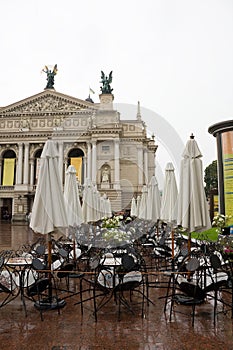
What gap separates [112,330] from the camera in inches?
159

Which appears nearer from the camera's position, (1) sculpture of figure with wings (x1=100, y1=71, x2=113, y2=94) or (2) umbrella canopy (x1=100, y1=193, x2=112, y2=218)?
A: (2) umbrella canopy (x1=100, y1=193, x2=112, y2=218)

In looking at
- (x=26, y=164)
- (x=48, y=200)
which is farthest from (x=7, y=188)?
(x=48, y=200)

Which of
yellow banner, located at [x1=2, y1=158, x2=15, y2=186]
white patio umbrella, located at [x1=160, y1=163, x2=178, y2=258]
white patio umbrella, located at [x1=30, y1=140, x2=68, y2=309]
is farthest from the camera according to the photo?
yellow banner, located at [x1=2, y1=158, x2=15, y2=186]

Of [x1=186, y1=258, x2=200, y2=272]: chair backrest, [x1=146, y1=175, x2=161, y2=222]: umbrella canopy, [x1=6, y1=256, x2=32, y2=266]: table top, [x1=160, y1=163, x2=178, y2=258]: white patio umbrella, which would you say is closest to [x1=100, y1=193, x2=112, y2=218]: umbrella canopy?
[x1=146, y1=175, x2=161, y2=222]: umbrella canopy

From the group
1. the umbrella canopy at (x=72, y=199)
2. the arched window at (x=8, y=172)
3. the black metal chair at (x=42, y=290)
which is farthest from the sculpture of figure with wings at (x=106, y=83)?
the black metal chair at (x=42, y=290)

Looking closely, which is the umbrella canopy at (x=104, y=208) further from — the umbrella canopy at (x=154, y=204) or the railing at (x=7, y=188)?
the railing at (x=7, y=188)

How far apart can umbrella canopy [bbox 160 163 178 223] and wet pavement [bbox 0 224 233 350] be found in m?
3.65

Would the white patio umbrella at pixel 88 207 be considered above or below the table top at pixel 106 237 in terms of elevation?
above

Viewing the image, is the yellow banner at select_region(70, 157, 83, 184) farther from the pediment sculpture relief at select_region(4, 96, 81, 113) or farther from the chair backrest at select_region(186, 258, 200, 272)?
the chair backrest at select_region(186, 258, 200, 272)

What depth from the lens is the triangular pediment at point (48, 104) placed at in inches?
1567

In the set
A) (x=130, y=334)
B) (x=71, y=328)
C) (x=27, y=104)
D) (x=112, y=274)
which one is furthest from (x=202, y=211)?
(x=27, y=104)

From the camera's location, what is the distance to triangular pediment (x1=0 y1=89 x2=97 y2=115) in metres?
39.8

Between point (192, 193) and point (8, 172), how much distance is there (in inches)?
1426

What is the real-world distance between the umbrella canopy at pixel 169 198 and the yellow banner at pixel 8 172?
32.6 meters
